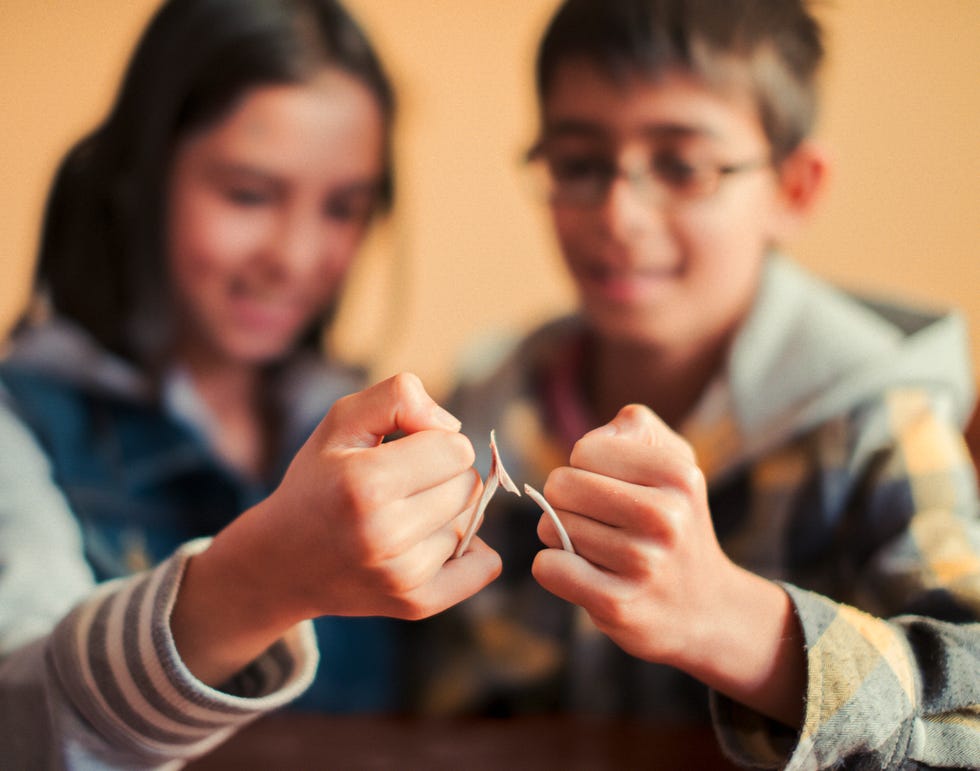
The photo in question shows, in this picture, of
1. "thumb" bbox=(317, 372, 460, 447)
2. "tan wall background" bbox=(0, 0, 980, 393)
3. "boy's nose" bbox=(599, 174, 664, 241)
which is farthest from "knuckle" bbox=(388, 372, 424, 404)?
"tan wall background" bbox=(0, 0, 980, 393)

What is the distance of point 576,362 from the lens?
0.62 metres

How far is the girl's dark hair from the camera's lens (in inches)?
21.0

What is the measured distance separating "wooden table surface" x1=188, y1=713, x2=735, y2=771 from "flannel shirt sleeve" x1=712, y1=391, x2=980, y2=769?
0.11m

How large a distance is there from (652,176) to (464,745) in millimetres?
337

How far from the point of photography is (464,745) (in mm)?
466

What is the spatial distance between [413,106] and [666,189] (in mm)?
241

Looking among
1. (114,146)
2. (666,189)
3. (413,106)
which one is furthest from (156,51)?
(666,189)

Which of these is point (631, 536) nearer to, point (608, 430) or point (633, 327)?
point (608, 430)

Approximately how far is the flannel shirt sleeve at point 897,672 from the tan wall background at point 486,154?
11.1 inches

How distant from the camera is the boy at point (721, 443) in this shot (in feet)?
0.99

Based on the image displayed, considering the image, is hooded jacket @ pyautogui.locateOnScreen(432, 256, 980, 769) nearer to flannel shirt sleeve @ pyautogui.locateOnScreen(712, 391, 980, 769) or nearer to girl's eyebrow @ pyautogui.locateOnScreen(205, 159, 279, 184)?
flannel shirt sleeve @ pyautogui.locateOnScreen(712, 391, 980, 769)

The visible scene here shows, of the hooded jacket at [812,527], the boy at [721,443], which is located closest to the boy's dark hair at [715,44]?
the boy at [721,443]

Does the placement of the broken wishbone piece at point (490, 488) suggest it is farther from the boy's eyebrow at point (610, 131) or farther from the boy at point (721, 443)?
the boy's eyebrow at point (610, 131)

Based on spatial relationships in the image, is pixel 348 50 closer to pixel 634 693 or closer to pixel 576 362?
pixel 576 362
